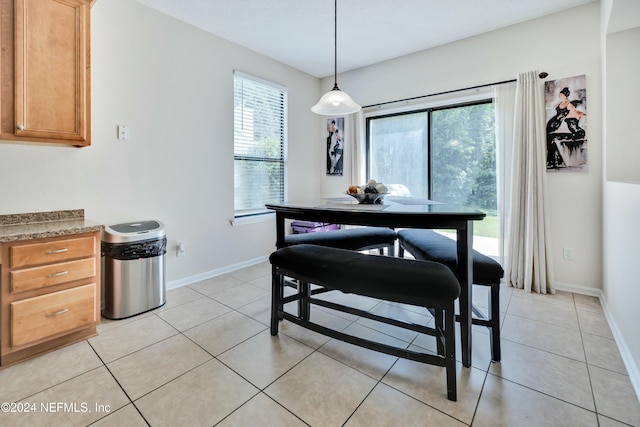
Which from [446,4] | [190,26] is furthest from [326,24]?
[190,26]

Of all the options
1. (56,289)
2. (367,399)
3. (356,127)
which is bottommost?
(367,399)

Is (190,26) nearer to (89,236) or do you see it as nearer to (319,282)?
(89,236)

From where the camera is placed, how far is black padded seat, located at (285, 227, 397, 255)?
2.24 m

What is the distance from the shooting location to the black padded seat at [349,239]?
2244mm

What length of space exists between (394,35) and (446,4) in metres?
0.65

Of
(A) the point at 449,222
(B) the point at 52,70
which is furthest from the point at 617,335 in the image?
(B) the point at 52,70

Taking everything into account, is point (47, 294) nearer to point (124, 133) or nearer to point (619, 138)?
point (124, 133)

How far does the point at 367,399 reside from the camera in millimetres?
1418

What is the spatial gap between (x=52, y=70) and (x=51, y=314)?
1.62m

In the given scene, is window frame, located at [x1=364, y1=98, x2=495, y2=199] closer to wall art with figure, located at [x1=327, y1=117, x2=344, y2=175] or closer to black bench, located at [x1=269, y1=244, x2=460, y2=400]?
wall art with figure, located at [x1=327, y1=117, x2=344, y2=175]

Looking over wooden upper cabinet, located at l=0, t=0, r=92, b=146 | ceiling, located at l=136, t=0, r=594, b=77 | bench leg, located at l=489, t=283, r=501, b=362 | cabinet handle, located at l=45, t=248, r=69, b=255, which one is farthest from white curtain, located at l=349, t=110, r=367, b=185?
cabinet handle, located at l=45, t=248, r=69, b=255

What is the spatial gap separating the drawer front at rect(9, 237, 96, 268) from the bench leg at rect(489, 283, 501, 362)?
2639mm

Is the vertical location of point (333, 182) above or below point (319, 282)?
above

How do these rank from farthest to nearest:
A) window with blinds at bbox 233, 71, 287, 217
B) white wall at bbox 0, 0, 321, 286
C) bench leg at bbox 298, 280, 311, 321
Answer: window with blinds at bbox 233, 71, 287, 217 → white wall at bbox 0, 0, 321, 286 → bench leg at bbox 298, 280, 311, 321
